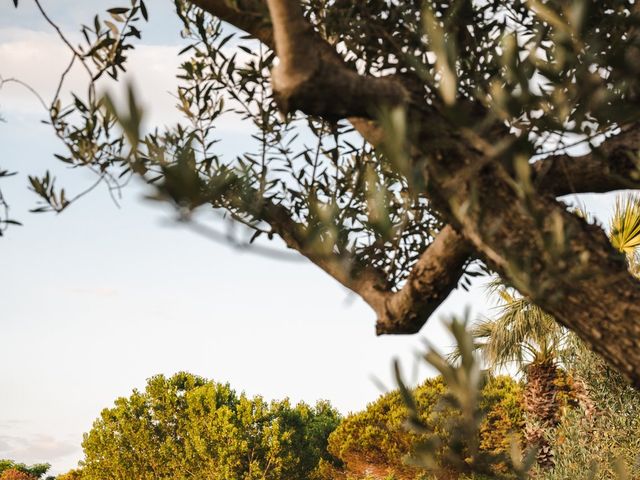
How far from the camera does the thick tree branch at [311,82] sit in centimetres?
215

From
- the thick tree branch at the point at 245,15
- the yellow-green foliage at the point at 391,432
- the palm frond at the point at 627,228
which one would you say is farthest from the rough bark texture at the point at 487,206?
the yellow-green foliage at the point at 391,432

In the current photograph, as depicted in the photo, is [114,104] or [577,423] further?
[577,423]

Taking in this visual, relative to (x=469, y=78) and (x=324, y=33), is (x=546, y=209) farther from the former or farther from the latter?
(x=324, y=33)

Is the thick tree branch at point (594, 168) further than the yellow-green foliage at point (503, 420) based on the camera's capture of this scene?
No

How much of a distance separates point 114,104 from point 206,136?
8.42 ft

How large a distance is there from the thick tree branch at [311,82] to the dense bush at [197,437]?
14604 millimetres

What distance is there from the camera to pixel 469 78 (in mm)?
2951

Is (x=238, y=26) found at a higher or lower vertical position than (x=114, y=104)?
higher

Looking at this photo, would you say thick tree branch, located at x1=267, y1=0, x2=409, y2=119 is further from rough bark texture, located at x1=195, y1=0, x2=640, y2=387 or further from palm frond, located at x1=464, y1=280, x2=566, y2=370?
palm frond, located at x1=464, y1=280, x2=566, y2=370

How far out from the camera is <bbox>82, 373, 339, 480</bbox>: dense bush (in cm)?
1622

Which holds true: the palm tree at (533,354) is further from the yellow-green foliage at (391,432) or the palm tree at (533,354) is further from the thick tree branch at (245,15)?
the thick tree branch at (245,15)

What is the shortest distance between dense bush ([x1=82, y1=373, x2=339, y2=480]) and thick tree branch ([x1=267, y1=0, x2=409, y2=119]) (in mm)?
14604

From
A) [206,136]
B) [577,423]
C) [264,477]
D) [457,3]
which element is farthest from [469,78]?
[264,477]

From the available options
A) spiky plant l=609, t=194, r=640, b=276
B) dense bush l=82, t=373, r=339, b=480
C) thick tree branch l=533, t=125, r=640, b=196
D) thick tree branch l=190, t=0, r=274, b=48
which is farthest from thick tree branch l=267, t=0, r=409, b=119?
dense bush l=82, t=373, r=339, b=480
